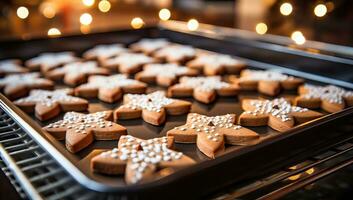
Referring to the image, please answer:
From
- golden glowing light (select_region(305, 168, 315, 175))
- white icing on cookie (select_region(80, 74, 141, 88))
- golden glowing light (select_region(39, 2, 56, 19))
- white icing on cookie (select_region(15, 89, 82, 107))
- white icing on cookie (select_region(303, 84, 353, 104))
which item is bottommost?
white icing on cookie (select_region(15, 89, 82, 107))

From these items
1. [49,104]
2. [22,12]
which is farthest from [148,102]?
[22,12]

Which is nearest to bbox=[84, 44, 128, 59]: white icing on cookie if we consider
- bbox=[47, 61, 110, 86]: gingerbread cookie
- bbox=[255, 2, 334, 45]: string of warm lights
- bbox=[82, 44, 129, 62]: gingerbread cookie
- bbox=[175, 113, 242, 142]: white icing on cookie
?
bbox=[82, 44, 129, 62]: gingerbread cookie

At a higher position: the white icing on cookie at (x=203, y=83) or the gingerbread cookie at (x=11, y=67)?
the white icing on cookie at (x=203, y=83)

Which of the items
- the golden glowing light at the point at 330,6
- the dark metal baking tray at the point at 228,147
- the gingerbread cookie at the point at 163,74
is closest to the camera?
the dark metal baking tray at the point at 228,147

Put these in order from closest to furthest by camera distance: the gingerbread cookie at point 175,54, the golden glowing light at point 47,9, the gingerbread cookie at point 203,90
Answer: the gingerbread cookie at point 203,90 < the gingerbread cookie at point 175,54 < the golden glowing light at point 47,9

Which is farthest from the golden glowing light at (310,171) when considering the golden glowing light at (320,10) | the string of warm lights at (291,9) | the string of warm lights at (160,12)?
the golden glowing light at (320,10)

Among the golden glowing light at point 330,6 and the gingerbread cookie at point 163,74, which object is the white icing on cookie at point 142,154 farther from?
the golden glowing light at point 330,6

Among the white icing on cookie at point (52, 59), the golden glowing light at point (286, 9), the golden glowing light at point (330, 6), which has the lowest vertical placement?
the white icing on cookie at point (52, 59)

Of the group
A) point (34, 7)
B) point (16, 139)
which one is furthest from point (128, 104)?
point (34, 7)

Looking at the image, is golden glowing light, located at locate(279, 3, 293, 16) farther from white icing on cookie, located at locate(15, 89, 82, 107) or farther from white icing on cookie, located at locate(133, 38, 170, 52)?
white icing on cookie, located at locate(15, 89, 82, 107)
